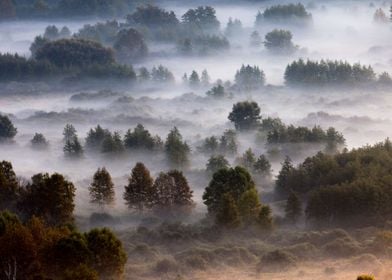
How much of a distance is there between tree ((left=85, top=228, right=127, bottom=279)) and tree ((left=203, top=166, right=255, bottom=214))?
19402 mm

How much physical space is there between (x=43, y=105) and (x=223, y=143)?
7028 centimetres

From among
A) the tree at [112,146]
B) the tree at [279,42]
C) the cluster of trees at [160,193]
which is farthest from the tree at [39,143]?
the tree at [279,42]

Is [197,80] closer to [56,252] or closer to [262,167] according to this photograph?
[262,167]

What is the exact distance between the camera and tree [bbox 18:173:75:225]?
205 feet

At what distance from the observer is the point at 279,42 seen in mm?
191500

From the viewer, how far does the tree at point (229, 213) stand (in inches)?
2459

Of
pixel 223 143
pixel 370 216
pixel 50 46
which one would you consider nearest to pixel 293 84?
pixel 223 143

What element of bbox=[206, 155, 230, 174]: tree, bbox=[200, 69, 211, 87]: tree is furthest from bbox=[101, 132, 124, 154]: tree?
bbox=[200, 69, 211, 87]: tree

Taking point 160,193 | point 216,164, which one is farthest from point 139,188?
point 216,164

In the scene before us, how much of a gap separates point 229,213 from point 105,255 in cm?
1787

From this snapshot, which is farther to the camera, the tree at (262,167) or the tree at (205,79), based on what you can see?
the tree at (205,79)

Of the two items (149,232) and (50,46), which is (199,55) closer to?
(50,46)

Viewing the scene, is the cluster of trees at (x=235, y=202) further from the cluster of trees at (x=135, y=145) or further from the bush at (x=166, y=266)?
the cluster of trees at (x=135, y=145)

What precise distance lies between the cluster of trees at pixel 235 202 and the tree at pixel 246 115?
46.0m
